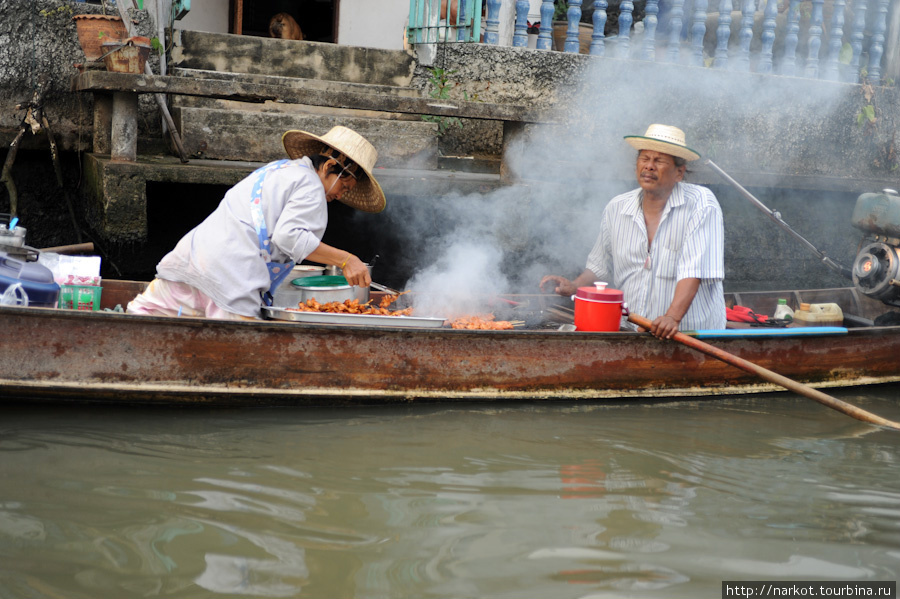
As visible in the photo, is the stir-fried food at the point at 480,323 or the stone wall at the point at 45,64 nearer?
the stir-fried food at the point at 480,323

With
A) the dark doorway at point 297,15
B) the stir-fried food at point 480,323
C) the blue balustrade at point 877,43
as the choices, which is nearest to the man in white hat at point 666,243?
the stir-fried food at point 480,323

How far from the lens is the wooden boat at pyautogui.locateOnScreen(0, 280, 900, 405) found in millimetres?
4465

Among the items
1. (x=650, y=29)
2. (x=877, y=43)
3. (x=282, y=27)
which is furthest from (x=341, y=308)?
(x=877, y=43)

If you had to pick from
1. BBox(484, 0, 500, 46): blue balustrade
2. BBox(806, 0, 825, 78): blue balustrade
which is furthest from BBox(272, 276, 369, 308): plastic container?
BBox(806, 0, 825, 78): blue balustrade

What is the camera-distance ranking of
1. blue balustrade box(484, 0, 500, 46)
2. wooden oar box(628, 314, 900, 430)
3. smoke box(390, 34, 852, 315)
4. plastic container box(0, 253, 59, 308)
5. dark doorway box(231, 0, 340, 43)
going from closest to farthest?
plastic container box(0, 253, 59, 308), wooden oar box(628, 314, 900, 430), smoke box(390, 34, 852, 315), blue balustrade box(484, 0, 500, 46), dark doorway box(231, 0, 340, 43)

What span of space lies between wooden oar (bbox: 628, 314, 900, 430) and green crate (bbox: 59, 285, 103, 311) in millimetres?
3424

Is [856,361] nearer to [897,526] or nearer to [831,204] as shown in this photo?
[897,526]

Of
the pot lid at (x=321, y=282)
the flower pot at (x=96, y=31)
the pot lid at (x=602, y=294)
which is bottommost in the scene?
the pot lid at (x=321, y=282)

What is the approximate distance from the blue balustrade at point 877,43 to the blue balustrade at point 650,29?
2.59 m

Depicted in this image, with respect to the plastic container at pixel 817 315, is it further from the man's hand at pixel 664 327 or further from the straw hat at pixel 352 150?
the straw hat at pixel 352 150

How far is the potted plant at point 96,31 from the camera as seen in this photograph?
6590 mm

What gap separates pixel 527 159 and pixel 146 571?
209 inches

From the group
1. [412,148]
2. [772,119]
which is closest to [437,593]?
[412,148]

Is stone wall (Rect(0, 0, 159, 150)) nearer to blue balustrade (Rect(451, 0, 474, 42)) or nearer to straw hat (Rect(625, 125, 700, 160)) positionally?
blue balustrade (Rect(451, 0, 474, 42))
